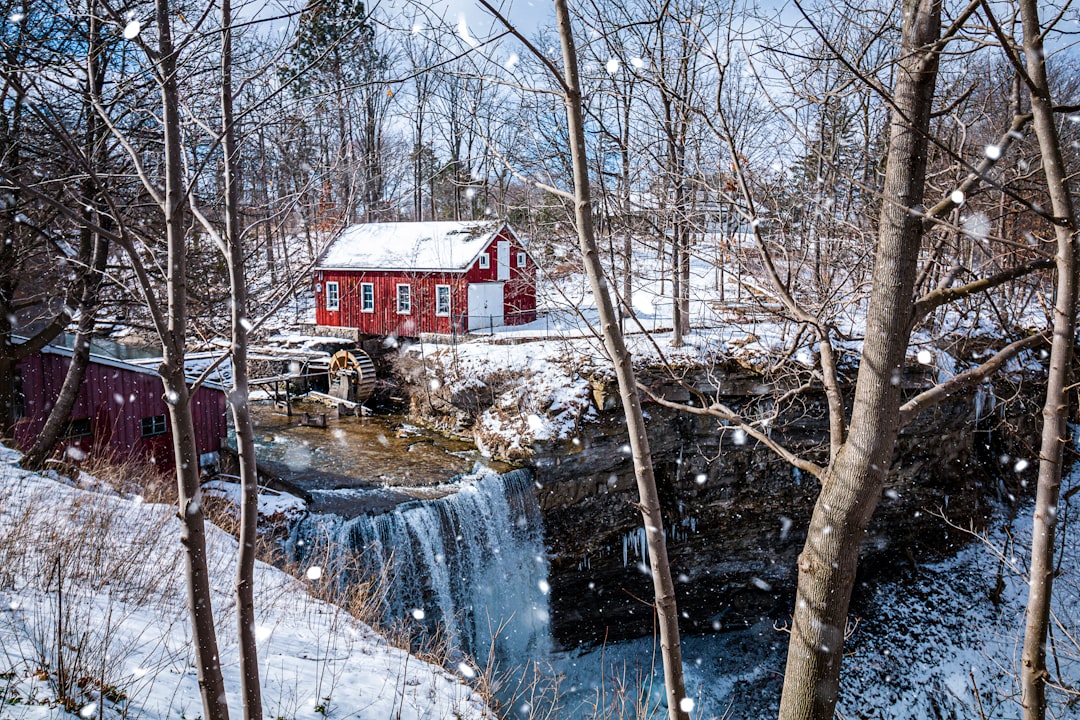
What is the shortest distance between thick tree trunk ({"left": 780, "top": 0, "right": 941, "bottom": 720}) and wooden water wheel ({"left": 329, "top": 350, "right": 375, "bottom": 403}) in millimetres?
16913

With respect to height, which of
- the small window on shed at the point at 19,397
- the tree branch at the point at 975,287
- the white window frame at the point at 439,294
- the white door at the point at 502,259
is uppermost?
the white door at the point at 502,259

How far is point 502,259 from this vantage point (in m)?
22.4

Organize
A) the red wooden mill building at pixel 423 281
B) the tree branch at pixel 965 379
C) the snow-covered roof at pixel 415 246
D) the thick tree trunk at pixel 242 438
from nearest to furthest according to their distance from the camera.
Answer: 1. the thick tree trunk at pixel 242 438
2. the tree branch at pixel 965 379
3. the red wooden mill building at pixel 423 281
4. the snow-covered roof at pixel 415 246

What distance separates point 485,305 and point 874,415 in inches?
746

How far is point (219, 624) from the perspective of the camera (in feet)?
17.0

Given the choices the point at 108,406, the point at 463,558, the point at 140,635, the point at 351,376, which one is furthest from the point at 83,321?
the point at 351,376

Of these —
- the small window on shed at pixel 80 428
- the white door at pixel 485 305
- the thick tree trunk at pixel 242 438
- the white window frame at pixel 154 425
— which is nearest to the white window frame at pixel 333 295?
the white door at pixel 485 305

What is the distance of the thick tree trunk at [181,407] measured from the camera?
8.57 ft

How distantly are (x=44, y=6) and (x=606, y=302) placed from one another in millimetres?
8000

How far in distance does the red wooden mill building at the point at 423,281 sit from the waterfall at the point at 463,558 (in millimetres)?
8624

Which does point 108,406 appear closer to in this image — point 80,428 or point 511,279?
point 80,428

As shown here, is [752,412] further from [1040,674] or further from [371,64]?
[371,64]

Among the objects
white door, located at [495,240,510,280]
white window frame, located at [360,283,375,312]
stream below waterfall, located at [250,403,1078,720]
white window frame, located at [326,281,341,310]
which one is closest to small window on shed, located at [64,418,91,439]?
stream below waterfall, located at [250,403,1078,720]

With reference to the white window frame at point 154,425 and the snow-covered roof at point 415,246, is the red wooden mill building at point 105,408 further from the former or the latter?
the snow-covered roof at point 415,246
